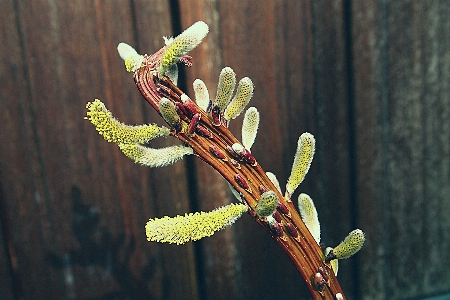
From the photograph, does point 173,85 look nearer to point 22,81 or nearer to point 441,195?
point 22,81

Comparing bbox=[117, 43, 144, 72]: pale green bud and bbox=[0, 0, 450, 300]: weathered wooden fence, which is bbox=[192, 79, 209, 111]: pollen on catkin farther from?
bbox=[0, 0, 450, 300]: weathered wooden fence

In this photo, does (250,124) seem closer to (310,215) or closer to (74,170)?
(310,215)

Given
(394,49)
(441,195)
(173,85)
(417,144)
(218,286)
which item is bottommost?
(218,286)

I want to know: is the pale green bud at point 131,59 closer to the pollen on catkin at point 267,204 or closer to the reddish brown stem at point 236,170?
the reddish brown stem at point 236,170

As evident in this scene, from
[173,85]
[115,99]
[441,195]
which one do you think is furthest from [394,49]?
[173,85]

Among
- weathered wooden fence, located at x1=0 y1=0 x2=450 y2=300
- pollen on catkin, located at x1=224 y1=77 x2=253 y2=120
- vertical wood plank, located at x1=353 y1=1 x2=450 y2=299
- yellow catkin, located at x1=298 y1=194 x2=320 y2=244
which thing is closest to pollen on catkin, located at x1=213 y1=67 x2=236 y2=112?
pollen on catkin, located at x1=224 y1=77 x2=253 y2=120

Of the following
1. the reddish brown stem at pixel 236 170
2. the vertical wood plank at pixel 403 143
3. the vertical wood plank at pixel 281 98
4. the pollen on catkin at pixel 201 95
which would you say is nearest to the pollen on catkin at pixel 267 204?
the reddish brown stem at pixel 236 170

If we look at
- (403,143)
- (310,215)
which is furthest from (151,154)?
(403,143)

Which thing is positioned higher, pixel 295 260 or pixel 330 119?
pixel 330 119
